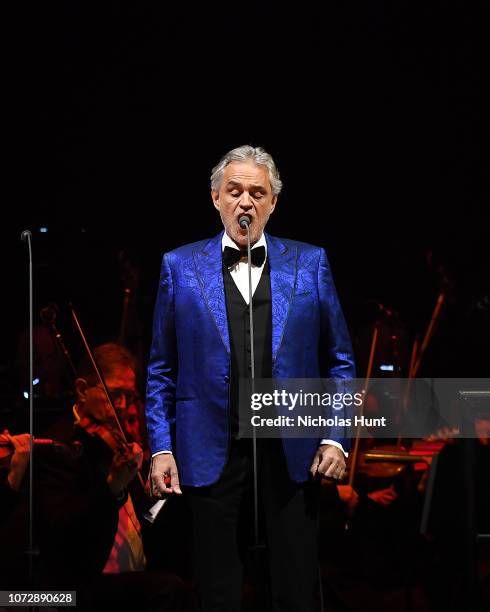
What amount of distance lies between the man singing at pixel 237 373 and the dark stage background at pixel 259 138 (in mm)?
1749

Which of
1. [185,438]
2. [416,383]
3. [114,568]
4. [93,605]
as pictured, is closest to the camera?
[185,438]

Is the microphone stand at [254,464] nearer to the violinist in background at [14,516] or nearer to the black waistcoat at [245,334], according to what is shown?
the black waistcoat at [245,334]

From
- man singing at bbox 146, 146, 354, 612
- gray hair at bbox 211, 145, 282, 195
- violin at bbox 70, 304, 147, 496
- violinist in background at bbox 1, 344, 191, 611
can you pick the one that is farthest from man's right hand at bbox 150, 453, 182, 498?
violin at bbox 70, 304, 147, 496

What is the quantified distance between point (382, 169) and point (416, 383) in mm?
1019

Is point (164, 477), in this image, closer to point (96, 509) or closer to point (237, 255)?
point (237, 255)

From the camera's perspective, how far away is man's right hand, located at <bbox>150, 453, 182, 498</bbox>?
2.06m

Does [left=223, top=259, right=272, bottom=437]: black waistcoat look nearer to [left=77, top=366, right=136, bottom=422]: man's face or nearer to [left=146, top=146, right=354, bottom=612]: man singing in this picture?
[left=146, top=146, right=354, bottom=612]: man singing

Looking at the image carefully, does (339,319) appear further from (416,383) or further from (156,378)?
(416,383)

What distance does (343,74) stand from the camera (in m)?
3.99

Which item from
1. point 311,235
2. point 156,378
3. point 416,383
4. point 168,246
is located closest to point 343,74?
point 311,235

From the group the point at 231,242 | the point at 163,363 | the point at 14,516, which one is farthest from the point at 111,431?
the point at 231,242

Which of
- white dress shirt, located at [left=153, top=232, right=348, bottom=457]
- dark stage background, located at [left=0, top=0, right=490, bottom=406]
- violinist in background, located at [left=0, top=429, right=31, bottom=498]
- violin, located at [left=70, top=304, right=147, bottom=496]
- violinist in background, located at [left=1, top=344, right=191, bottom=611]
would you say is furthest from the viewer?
dark stage background, located at [left=0, top=0, right=490, bottom=406]

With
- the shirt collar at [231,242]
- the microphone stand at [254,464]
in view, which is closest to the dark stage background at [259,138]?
the shirt collar at [231,242]

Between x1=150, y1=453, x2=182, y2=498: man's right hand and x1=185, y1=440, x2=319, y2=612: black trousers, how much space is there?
4 cm
